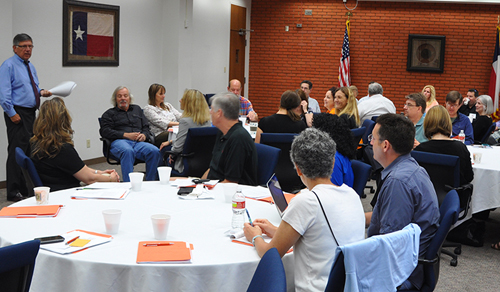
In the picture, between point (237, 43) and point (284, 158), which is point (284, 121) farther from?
point (237, 43)

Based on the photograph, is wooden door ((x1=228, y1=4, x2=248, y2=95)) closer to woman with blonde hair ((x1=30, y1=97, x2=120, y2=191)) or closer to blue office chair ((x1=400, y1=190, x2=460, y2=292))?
woman with blonde hair ((x1=30, y1=97, x2=120, y2=191))

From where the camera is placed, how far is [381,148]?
2.57 meters

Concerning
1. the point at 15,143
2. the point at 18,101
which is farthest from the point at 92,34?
the point at 15,143

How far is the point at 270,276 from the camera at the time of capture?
145 cm

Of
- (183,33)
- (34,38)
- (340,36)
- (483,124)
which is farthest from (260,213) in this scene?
(340,36)

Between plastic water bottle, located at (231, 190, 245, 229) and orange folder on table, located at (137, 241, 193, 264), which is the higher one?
plastic water bottle, located at (231, 190, 245, 229)

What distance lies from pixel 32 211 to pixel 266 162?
187 cm

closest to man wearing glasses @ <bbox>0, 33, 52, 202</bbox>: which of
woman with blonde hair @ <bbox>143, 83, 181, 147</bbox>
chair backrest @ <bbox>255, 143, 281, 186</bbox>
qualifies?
woman with blonde hair @ <bbox>143, 83, 181, 147</bbox>

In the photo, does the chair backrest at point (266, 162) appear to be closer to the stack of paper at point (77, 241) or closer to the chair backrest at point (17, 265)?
the stack of paper at point (77, 241)

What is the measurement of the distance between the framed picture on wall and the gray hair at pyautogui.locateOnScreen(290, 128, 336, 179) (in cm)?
1001

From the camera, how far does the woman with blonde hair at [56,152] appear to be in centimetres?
342

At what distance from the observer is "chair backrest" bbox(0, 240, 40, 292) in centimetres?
154

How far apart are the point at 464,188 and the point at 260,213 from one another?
216 cm

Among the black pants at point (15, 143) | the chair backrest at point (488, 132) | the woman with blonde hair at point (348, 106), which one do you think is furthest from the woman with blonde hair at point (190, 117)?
the chair backrest at point (488, 132)
